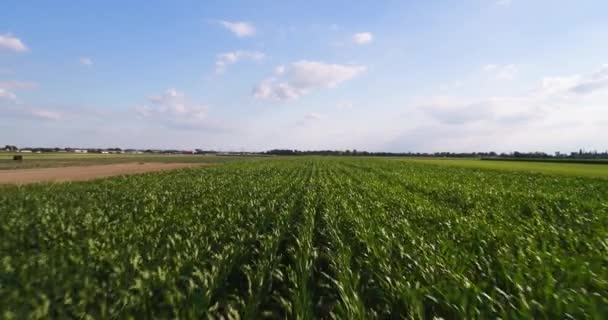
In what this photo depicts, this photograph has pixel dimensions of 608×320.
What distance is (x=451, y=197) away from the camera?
1534 centimetres

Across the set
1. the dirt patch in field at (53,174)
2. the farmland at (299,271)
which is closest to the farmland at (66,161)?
the dirt patch in field at (53,174)

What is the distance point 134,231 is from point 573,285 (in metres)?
8.05

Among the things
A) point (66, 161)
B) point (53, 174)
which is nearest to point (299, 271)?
point (53, 174)

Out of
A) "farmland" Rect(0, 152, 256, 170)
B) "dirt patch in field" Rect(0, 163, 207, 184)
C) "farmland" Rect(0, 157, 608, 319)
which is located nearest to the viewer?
"farmland" Rect(0, 157, 608, 319)

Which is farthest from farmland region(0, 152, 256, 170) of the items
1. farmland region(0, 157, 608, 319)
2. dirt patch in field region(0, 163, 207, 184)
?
farmland region(0, 157, 608, 319)

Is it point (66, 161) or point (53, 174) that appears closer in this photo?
point (53, 174)

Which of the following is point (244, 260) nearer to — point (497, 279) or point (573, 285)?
point (497, 279)

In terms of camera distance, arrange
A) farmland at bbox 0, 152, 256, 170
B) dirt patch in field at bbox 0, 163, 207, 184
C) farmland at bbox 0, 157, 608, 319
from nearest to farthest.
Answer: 1. farmland at bbox 0, 157, 608, 319
2. dirt patch in field at bbox 0, 163, 207, 184
3. farmland at bbox 0, 152, 256, 170

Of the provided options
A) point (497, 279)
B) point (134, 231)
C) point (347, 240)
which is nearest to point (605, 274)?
point (497, 279)

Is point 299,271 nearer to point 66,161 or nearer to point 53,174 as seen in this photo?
point 53,174

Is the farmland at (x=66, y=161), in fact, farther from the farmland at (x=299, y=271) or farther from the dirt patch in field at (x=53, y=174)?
the farmland at (x=299, y=271)

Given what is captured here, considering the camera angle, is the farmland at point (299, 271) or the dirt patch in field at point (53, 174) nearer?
the farmland at point (299, 271)

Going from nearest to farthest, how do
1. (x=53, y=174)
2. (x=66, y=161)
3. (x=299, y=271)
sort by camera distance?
(x=299, y=271)
(x=53, y=174)
(x=66, y=161)

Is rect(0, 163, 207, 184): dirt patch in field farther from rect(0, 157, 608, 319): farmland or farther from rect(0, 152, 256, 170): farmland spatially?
rect(0, 157, 608, 319): farmland
